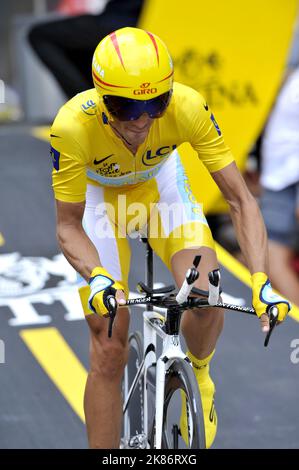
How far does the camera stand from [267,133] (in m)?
6.91

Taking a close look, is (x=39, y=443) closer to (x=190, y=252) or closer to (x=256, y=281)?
(x=190, y=252)

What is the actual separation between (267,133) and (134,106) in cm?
347

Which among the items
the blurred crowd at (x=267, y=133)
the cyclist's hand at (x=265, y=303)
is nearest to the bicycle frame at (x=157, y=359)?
the cyclist's hand at (x=265, y=303)

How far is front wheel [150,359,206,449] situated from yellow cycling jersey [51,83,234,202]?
0.82 metres

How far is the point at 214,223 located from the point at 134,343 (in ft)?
13.3

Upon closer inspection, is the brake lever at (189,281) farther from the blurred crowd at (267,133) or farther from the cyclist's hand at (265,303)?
the blurred crowd at (267,133)

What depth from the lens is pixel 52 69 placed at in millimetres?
8195

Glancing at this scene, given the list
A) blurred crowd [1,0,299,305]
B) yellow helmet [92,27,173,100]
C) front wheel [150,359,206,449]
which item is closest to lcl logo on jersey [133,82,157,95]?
yellow helmet [92,27,173,100]

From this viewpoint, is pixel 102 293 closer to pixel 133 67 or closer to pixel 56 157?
pixel 56 157

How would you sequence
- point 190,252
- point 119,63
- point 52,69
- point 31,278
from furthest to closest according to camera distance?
point 52,69
point 31,278
point 190,252
point 119,63

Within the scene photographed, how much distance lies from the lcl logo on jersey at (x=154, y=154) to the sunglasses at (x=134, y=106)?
383 millimetres

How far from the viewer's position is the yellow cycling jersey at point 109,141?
3.86 meters

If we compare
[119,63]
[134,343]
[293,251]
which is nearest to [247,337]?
[293,251]

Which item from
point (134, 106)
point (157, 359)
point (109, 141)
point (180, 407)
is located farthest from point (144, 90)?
point (180, 407)
